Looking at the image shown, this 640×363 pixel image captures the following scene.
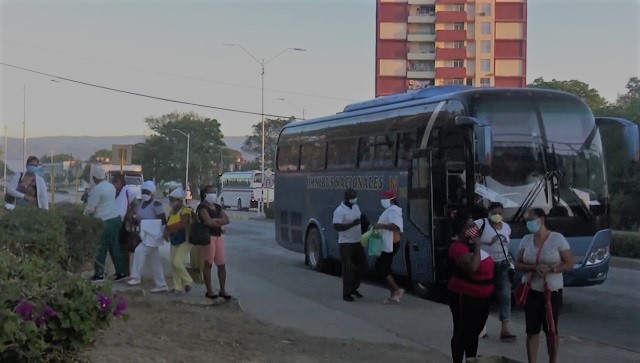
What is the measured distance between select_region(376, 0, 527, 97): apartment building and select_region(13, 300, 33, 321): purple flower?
47.3 metres

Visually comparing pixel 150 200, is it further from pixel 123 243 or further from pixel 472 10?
pixel 472 10

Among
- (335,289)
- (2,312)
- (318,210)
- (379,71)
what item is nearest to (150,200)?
(335,289)

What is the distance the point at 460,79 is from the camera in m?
67.5

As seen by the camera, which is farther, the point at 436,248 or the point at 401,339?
the point at 436,248

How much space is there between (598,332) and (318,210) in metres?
8.26

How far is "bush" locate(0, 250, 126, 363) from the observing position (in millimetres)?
5168

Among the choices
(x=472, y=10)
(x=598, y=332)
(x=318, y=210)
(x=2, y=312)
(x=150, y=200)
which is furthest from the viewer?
(x=472, y=10)

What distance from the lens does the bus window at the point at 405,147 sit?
47.9 feet

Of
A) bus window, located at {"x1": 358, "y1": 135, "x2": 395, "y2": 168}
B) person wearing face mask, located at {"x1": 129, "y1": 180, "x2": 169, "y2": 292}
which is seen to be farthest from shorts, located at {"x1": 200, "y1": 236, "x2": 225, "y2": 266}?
bus window, located at {"x1": 358, "y1": 135, "x2": 395, "y2": 168}

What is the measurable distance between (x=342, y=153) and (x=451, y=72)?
51.8m

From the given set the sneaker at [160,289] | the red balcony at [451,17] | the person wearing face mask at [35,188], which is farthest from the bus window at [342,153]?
the red balcony at [451,17]

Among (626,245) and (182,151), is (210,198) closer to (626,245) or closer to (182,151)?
(626,245)

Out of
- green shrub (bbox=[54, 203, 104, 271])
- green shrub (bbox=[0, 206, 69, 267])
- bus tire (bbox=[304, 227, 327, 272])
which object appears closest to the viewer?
green shrub (bbox=[0, 206, 69, 267])

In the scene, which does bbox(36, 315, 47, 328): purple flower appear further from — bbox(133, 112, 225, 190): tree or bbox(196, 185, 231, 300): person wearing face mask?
bbox(133, 112, 225, 190): tree
